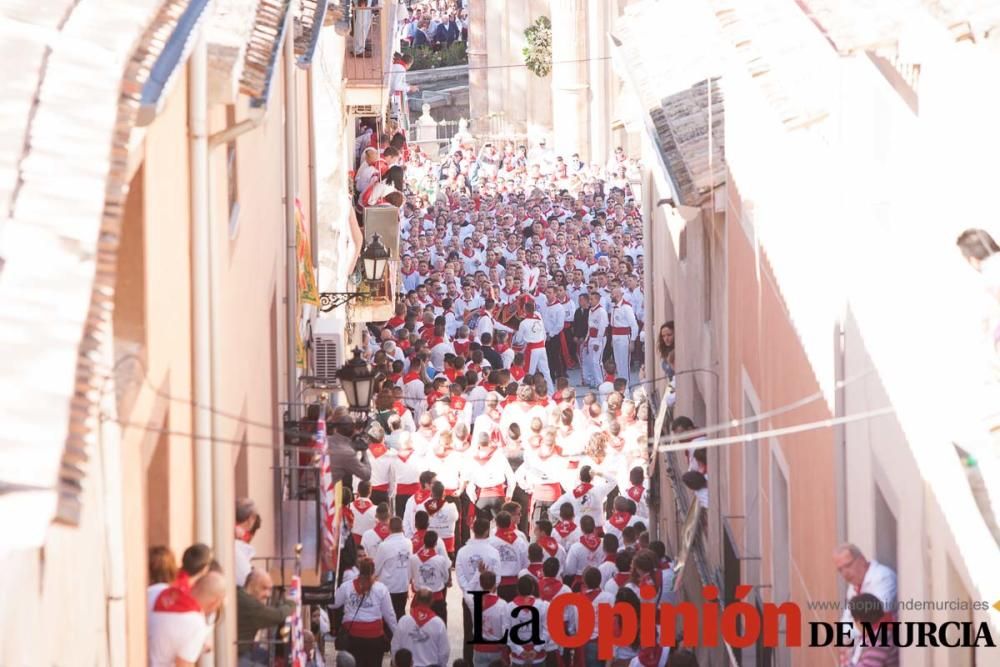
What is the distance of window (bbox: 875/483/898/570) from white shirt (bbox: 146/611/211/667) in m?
3.54

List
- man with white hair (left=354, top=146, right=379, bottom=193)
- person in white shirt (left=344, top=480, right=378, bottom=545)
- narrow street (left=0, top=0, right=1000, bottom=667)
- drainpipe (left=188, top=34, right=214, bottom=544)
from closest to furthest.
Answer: narrow street (left=0, top=0, right=1000, bottom=667) < drainpipe (left=188, top=34, right=214, bottom=544) < person in white shirt (left=344, top=480, right=378, bottom=545) < man with white hair (left=354, top=146, right=379, bottom=193)

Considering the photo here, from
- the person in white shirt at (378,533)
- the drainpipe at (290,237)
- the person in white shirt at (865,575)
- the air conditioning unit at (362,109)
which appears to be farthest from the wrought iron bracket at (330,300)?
the person in white shirt at (865,575)

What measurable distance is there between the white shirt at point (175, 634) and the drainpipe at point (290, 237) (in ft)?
24.8

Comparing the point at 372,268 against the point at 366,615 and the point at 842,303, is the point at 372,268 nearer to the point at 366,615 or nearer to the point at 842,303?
the point at 366,615

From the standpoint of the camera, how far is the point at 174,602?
819cm

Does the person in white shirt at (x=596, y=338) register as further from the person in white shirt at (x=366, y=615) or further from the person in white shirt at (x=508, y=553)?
the person in white shirt at (x=366, y=615)

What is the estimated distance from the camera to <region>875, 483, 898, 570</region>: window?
384 inches

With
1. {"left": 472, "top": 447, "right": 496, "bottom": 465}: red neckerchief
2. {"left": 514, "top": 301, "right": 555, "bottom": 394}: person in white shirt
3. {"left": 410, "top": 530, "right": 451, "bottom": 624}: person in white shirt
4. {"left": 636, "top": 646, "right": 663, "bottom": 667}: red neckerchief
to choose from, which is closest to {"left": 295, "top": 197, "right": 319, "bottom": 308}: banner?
{"left": 472, "top": 447, "right": 496, "bottom": 465}: red neckerchief

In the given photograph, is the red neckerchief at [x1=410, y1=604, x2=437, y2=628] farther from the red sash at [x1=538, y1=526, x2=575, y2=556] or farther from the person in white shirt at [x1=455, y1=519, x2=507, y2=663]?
the red sash at [x1=538, y1=526, x2=575, y2=556]

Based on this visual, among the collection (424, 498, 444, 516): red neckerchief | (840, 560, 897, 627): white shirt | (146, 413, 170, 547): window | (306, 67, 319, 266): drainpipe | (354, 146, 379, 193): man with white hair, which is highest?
(354, 146, 379, 193): man with white hair

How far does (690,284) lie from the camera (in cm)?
1848

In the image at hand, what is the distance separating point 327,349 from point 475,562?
465cm

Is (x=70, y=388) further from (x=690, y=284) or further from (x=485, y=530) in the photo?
(x=690, y=284)

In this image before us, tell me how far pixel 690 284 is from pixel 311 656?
668cm
